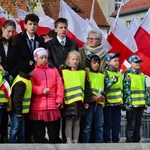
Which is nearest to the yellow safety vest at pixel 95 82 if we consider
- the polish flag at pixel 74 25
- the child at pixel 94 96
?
the child at pixel 94 96

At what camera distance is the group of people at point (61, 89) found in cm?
874

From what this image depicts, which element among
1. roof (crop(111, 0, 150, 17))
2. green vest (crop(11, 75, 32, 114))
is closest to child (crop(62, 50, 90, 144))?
green vest (crop(11, 75, 32, 114))

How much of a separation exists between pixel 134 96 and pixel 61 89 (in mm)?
1749

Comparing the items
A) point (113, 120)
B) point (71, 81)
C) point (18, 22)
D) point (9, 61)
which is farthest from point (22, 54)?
point (18, 22)

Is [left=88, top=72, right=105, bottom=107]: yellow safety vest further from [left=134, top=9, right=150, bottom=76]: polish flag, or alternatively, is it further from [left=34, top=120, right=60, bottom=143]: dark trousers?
[left=134, top=9, right=150, bottom=76]: polish flag

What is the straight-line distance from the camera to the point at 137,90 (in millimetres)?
10125

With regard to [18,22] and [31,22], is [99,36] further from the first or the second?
[18,22]

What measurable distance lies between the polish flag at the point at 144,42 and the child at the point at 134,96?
7.92 ft

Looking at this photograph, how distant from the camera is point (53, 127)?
8.98 m

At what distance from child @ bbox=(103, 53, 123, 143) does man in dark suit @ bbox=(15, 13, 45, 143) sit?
1.24 meters

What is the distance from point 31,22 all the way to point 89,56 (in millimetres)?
1100

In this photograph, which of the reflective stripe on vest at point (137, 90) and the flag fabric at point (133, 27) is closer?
the reflective stripe on vest at point (137, 90)

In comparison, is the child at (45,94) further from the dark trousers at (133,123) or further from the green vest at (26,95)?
the dark trousers at (133,123)

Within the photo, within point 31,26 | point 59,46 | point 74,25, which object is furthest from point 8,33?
point 74,25
